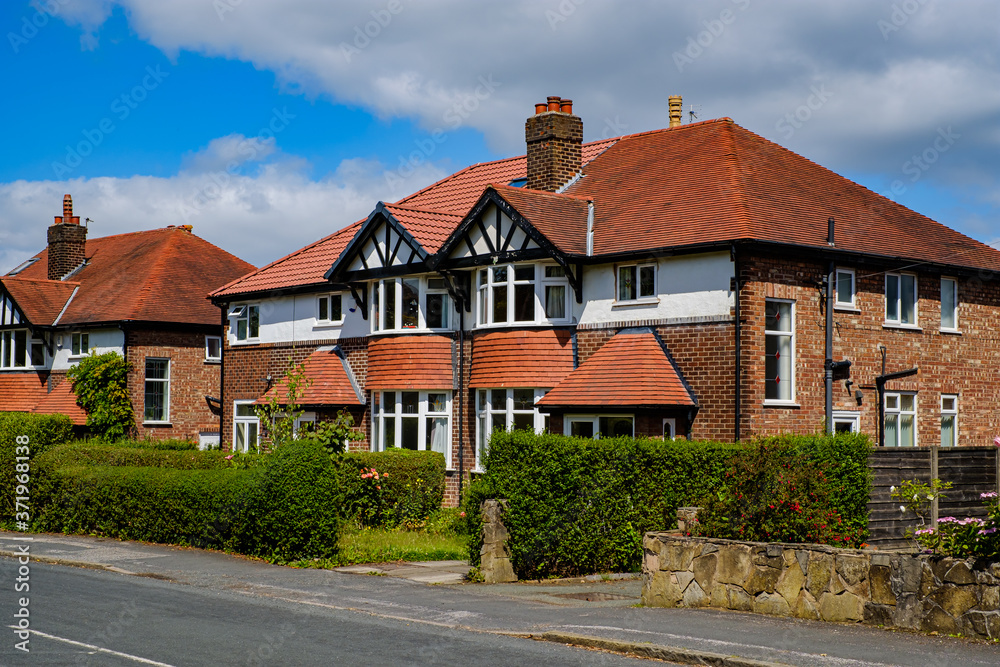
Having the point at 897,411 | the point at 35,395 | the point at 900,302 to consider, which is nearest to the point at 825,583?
the point at 897,411

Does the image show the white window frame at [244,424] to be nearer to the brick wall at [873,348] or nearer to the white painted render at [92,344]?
the white painted render at [92,344]

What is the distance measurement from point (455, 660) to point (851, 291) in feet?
54.5

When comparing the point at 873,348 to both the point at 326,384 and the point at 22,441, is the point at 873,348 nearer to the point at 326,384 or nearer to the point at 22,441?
the point at 326,384

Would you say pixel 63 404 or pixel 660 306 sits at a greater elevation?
pixel 660 306

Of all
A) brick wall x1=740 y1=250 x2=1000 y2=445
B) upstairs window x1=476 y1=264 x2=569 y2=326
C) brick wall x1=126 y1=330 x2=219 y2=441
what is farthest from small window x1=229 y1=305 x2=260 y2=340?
brick wall x1=740 y1=250 x2=1000 y2=445

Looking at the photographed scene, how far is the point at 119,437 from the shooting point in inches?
1503

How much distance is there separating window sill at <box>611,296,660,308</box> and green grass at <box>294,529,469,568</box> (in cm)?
632

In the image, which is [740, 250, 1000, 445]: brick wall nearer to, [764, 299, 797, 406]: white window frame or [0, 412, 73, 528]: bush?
[764, 299, 797, 406]: white window frame

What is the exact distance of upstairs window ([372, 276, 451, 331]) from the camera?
27.8 metres

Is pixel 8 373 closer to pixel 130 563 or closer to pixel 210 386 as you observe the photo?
pixel 210 386

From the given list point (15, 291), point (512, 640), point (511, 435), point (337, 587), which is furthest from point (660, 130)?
point (15, 291)

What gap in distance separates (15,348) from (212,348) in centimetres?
863

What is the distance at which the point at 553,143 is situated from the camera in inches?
1122

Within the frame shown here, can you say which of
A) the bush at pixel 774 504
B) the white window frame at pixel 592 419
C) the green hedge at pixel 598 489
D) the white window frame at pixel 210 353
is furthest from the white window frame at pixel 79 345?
the bush at pixel 774 504
